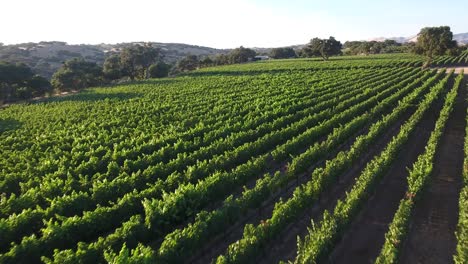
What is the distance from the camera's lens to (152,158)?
23859 mm

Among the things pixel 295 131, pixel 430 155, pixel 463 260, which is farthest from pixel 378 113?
pixel 463 260

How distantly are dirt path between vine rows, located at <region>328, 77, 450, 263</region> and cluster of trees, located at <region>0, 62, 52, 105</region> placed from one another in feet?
237

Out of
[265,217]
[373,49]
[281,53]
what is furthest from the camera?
[281,53]

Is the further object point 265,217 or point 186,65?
point 186,65

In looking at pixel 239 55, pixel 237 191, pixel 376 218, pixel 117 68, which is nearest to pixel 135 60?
pixel 117 68

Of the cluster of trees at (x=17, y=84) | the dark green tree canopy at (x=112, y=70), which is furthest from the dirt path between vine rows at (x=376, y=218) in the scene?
the dark green tree canopy at (x=112, y=70)

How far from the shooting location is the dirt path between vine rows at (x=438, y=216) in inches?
576

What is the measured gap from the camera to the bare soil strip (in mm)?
14812

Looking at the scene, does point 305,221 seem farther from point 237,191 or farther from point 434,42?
point 434,42

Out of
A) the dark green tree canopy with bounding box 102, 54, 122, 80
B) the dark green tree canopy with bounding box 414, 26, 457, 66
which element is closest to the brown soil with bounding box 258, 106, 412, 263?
the dark green tree canopy with bounding box 414, 26, 457, 66

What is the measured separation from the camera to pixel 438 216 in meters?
17.2

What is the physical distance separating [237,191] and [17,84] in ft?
229

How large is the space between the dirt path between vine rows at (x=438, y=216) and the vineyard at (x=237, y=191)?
64 millimetres

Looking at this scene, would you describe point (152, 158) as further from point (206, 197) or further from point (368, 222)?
point (368, 222)
